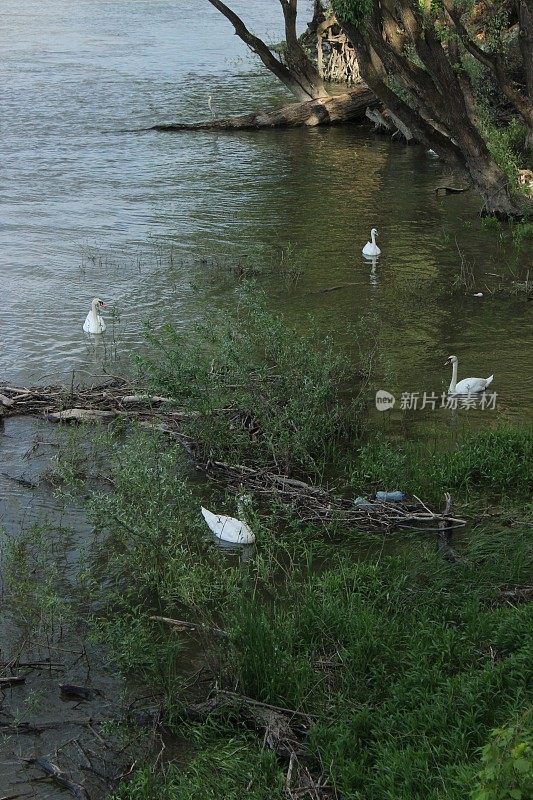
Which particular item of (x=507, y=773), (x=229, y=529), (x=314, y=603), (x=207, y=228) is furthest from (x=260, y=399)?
(x=207, y=228)

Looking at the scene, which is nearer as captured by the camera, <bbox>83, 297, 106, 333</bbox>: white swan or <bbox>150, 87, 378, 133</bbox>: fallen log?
<bbox>83, 297, 106, 333</bbox>: white swan

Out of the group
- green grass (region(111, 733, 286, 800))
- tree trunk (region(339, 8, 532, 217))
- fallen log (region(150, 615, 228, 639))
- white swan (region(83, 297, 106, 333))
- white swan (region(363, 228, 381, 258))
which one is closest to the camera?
green grass (region(111, 733, 286, 800))

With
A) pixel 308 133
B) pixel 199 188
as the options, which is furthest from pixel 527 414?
pixel 308 133

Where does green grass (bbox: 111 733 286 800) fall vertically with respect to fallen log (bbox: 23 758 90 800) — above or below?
above

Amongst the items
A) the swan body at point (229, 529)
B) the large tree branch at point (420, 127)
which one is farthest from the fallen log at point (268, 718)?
the large tree branch at point (420, 127)

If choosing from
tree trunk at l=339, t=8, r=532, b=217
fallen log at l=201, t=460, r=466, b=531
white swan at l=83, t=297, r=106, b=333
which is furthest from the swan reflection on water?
fallen log at l=201, t=460, r=466, b=531

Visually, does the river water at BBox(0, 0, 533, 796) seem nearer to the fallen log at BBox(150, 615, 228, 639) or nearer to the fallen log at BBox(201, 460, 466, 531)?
the fallen log at BBox(201, 460, 466, 531)

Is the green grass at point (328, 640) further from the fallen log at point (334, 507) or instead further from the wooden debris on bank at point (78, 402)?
the wooden debris on bank at point (78, 402)

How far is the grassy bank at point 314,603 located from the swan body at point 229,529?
118 millimetres

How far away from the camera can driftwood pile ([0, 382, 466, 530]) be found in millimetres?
7555

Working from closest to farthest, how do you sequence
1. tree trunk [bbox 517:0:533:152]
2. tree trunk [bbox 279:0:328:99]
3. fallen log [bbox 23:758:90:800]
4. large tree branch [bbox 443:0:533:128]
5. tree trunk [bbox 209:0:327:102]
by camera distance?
fallen log [bbox 23:758:90:800] < tree trunk [bbox 517:0:533:152] < large tree branch [bbox 443:0:533:128] < tree trunk [bbox 209:0:327:102] < tree trunk [bbox 279:0:328:99]

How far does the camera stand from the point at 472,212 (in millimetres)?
17203

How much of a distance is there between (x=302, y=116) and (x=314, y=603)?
19764mm

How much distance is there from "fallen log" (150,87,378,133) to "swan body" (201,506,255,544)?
58.8 ft
